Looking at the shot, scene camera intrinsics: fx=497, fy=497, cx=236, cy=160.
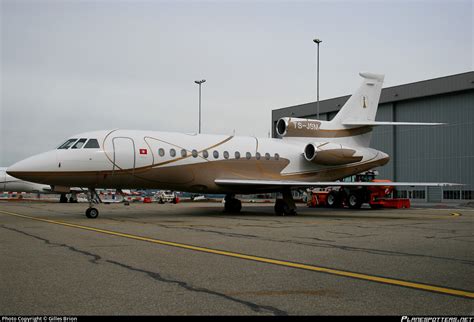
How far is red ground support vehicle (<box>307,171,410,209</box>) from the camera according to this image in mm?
29766

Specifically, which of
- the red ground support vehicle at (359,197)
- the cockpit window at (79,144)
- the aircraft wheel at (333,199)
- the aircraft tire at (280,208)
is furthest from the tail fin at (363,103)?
the cockpit window at (79,144)

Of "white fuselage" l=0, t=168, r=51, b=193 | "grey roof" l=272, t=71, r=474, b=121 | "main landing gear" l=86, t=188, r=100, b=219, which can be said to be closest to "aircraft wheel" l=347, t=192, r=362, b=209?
"main landing gear" l=86, t=188, r=100, b=219

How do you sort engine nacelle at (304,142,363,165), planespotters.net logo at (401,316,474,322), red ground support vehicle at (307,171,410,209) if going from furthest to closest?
red ground support vehicle at (307,171,410,209)
engine nacelle at (304,142,363,165)
planespotters.net logo at (401,316,474,322)

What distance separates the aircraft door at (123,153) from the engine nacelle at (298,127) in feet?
27.9

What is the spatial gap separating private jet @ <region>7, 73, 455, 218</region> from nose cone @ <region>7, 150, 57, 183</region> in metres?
0.03

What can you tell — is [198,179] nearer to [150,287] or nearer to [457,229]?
[457,229]

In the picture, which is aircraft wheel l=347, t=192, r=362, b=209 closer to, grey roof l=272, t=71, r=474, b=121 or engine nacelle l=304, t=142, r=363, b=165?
engine nacelle l=304, t=142, r=363, b=165

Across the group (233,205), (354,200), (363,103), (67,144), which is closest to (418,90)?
(354,200)

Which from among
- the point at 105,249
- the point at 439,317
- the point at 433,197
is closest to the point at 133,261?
the point at 105,249

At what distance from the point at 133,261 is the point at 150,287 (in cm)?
204

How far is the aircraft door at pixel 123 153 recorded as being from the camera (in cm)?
1833

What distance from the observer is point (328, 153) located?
2308 cm

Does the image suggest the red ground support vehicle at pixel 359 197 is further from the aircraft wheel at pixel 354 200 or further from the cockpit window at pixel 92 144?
the cockpit window at pixel 92 144

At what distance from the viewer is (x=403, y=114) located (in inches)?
1916
